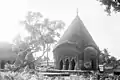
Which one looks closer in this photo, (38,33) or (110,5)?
(110,5)

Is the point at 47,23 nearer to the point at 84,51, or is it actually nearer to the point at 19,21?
the point at 19,21

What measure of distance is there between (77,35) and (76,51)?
1966mm

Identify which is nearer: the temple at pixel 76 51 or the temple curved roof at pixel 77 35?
the temple at pixel 76 51

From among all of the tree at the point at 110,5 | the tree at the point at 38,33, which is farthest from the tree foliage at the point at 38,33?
the tree at the point at 110,5

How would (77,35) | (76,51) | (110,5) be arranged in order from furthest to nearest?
(77,35), (76,51), (110,5)

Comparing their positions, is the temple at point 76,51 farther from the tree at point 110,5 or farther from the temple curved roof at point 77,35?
the tree at point 110,5

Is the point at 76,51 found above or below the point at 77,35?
below

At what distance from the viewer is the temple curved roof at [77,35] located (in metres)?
24.3

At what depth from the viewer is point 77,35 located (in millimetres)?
24500

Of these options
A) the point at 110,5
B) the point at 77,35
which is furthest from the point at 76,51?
the point at 110,5

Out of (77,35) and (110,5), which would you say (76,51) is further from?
(110,5)

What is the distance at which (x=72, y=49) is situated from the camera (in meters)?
24.0

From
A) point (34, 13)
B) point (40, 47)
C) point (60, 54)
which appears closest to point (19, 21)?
point (34, 13)

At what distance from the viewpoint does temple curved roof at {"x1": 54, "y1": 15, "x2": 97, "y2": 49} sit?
2428 centimetres
